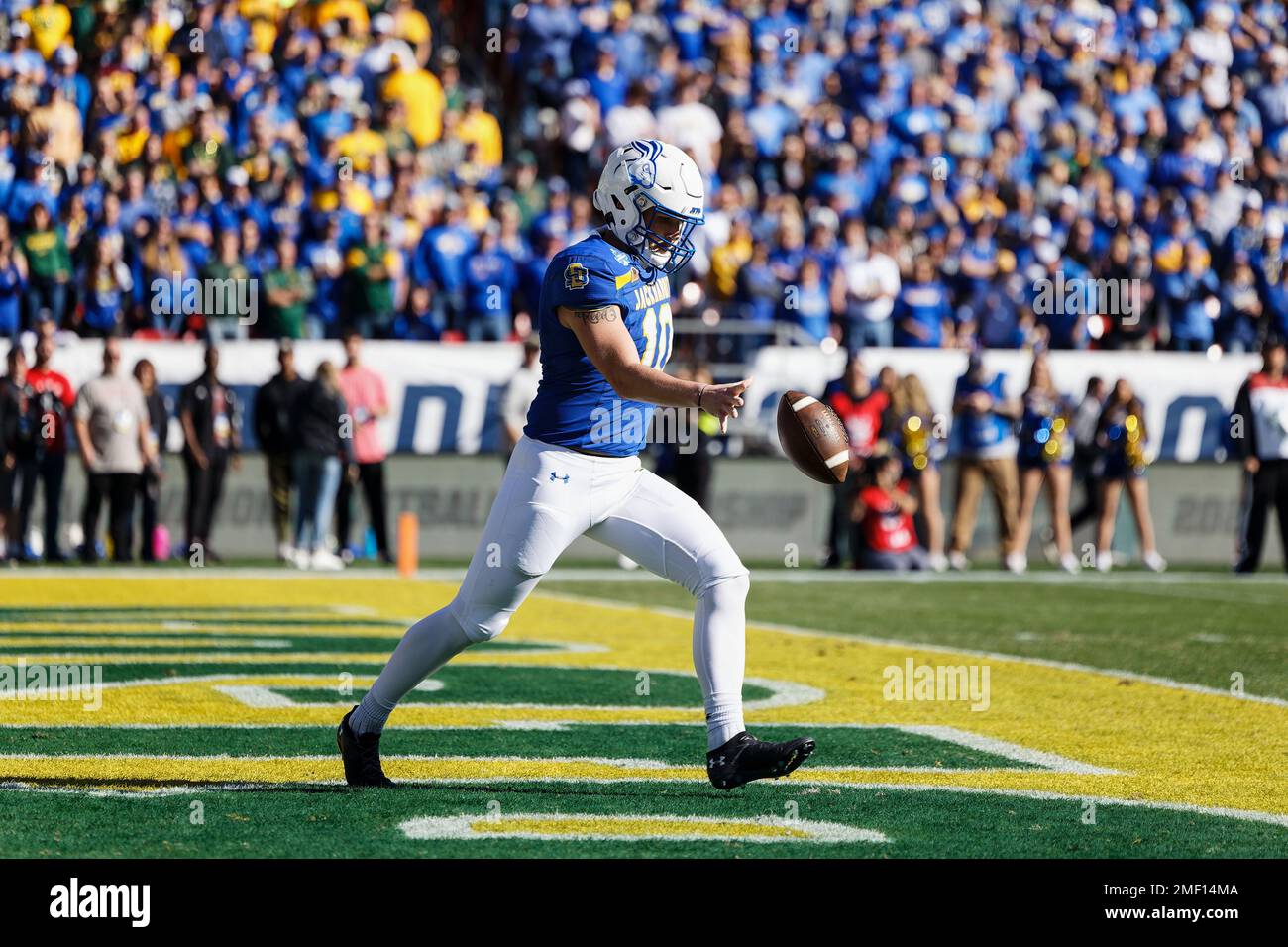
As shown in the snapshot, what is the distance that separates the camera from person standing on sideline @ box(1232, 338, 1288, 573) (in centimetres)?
1775

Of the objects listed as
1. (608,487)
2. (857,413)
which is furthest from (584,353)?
(857,413)

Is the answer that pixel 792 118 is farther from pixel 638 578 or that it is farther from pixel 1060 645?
pixel 1060 645

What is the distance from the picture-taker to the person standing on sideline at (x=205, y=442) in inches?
707

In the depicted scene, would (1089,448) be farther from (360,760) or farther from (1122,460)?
(360,760)

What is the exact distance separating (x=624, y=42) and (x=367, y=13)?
281 cm

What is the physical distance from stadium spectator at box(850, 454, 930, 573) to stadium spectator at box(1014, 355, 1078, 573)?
1.02 metres

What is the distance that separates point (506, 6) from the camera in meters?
23.4

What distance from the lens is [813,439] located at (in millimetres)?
6504

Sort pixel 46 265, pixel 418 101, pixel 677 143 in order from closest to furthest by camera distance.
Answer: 1. pixel 46 265
2. pixel 677 143
3. pixel 418 101

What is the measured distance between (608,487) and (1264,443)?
491 inches

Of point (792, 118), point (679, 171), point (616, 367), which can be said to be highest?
point (792, 118)
